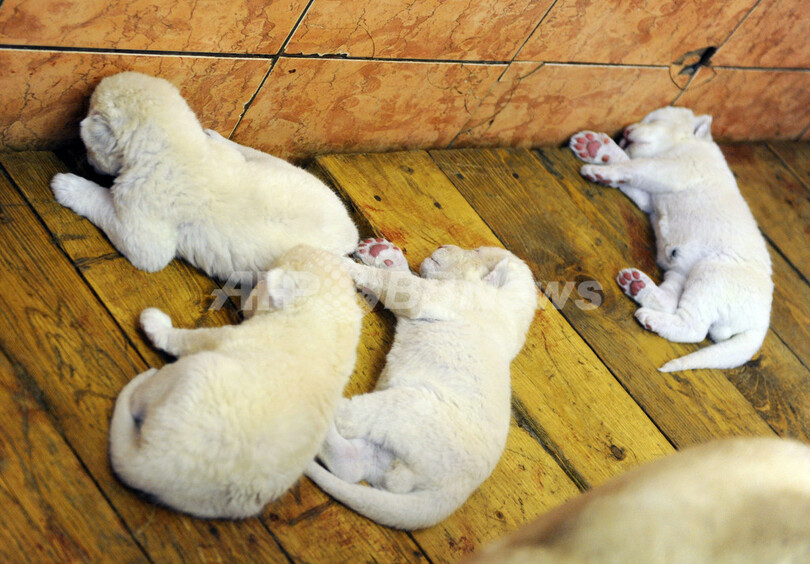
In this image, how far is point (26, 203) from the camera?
2365mm

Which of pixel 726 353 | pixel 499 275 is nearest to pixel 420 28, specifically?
pixel 499 275

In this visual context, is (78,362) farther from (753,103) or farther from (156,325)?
(753,103)

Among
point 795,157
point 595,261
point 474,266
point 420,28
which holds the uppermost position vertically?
point 420,28

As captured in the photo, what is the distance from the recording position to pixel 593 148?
3977 millimetres

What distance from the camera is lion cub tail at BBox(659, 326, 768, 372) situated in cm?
328

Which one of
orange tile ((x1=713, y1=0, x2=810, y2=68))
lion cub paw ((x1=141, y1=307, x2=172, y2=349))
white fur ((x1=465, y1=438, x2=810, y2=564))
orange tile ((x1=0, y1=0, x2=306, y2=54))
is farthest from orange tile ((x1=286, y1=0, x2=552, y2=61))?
white fur ((x1=465, y1=438, x2=810, y2=564))

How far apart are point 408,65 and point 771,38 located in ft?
7.59

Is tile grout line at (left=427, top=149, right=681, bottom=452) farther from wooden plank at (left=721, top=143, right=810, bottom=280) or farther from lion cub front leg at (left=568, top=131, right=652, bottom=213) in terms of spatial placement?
wooden plank at (left=721, top=143, right=810, bottom=280)

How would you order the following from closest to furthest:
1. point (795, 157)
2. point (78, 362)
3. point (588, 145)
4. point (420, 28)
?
point (78, 362) → point (420, 28) → point (588, 145) → point (795, 157)

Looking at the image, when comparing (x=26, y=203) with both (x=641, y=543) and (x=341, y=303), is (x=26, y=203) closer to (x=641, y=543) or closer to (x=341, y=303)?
(x=341, y=303)

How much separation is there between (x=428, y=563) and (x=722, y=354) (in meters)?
1.82

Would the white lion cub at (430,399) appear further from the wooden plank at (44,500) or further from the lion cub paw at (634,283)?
the lion cub paw at (634,283)

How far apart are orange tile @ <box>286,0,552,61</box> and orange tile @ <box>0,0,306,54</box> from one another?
0.13 m

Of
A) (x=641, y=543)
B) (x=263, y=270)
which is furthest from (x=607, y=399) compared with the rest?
(x=641, y=543)
